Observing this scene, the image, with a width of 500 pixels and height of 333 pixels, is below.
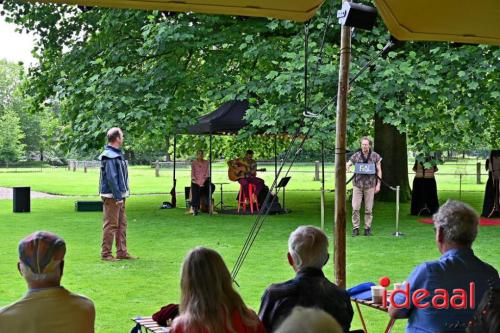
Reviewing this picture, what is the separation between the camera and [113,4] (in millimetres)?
3439

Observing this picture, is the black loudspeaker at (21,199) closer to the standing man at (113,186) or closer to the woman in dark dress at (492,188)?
the standing man at (113,186)

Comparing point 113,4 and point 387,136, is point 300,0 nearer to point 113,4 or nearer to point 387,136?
point 113,4

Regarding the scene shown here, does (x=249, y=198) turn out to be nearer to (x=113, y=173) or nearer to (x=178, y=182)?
(x=113, y=173)

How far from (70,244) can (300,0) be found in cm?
925

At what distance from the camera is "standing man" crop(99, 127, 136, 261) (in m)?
9.51

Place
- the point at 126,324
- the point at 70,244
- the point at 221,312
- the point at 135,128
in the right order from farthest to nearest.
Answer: the point at 135,128, the point at 70,244, the point at 126,324, the point at 221,312

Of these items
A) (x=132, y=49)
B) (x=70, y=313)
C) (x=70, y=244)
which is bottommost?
(x=70, y=244)

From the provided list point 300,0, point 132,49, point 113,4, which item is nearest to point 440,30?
point 300,0

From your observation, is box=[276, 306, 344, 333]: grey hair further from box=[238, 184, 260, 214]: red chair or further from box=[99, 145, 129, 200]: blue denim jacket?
box=[238, 184, 260, 214]: red chair

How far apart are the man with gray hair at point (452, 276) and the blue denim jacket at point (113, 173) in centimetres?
634

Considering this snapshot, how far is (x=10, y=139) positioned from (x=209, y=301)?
66399 millimetres

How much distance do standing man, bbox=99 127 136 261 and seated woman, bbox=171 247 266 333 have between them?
6.47 m

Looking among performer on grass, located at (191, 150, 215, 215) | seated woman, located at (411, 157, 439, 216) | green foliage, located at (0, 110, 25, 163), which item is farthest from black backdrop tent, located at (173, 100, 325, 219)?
green foliage, located at (0, 110, 25, 163)

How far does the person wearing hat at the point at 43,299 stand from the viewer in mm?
3191
